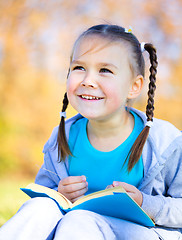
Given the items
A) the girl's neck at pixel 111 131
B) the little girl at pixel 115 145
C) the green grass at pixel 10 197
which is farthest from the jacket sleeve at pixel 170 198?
the green grass at pixel 10 197

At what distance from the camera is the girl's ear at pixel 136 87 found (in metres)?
1.50

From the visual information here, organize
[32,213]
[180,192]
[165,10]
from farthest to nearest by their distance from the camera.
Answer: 1. [165,10]
2. [180,192]
3. [32,213]

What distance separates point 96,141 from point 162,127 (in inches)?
11.3

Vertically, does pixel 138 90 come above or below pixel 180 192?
above

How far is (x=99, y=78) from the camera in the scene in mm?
1381

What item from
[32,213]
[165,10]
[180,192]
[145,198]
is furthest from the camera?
[165,10]

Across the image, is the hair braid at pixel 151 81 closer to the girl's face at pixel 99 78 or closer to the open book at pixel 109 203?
the girl's face at pixel 99 78

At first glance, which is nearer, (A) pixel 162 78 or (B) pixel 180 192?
(B) pixel 180 192

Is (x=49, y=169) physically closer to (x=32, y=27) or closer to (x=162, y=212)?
(x=162, y=212)

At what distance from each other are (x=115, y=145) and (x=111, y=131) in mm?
63

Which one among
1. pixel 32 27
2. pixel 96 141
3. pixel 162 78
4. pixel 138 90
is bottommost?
pixel 96 141

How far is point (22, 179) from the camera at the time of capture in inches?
156

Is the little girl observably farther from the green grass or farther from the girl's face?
the green grass

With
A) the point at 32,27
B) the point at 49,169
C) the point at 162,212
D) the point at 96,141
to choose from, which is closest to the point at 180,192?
the point at 162,212
